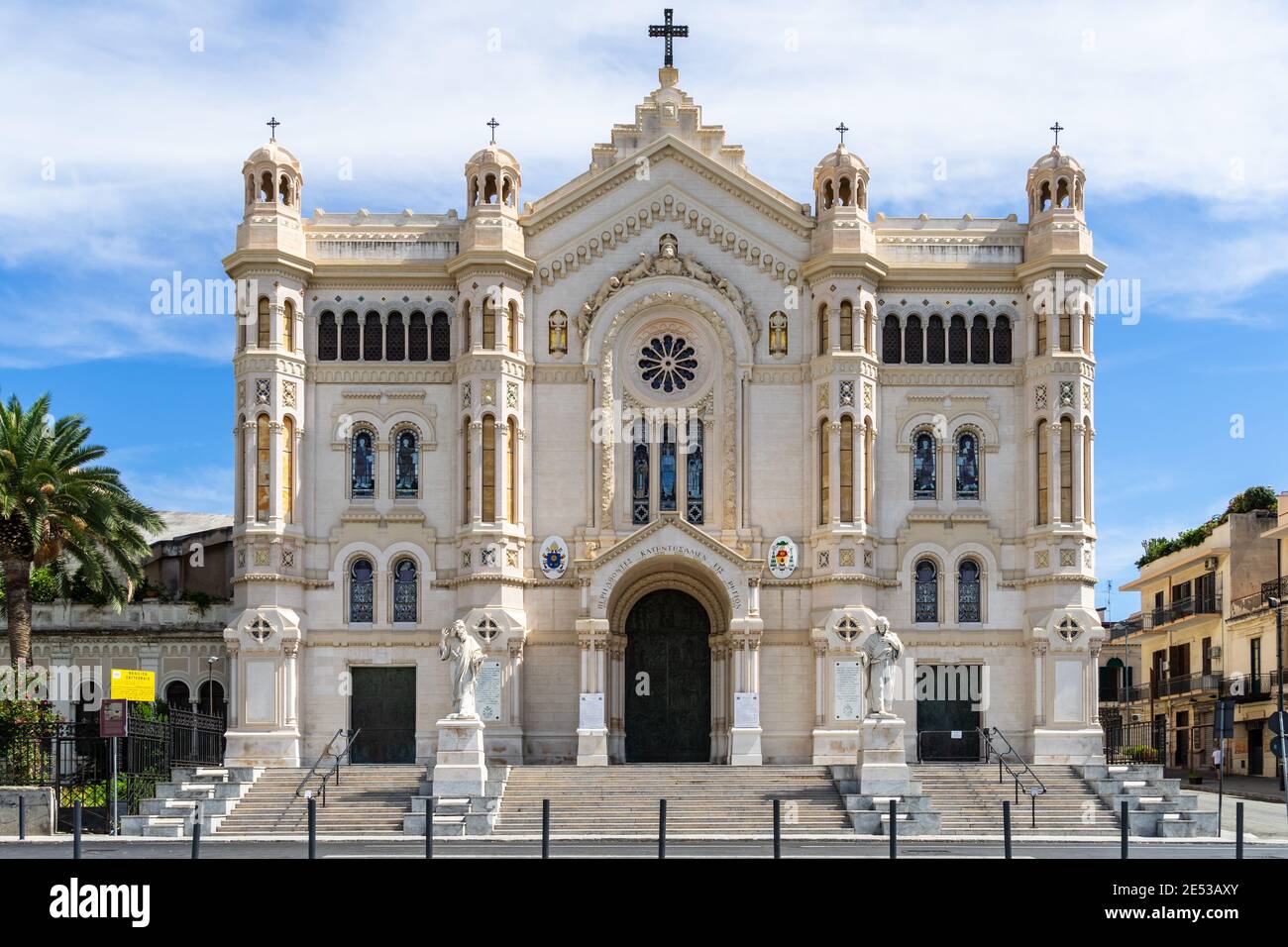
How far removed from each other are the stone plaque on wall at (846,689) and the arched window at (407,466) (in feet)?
43.3

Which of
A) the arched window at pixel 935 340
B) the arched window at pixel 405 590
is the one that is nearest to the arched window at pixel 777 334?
the arched window at pixel 935 340

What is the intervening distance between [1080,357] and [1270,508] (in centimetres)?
2593

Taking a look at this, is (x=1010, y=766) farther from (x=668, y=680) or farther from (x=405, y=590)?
(x=405, y=590)

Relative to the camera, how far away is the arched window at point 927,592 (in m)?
54.9

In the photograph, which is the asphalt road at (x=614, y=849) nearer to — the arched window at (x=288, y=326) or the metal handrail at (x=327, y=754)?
the metal handrail at (x=327, y=754)

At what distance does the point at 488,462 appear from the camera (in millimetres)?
53719

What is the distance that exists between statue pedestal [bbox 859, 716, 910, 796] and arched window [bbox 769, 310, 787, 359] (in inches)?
549

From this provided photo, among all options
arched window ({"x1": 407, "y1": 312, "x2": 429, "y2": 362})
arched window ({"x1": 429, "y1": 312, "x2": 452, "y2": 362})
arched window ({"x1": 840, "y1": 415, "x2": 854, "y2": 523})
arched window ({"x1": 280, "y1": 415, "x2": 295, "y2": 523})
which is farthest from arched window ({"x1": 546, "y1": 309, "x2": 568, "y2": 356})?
arched window ({"x1": 840, "y1": 415, "x2": 854, "y2": 523})

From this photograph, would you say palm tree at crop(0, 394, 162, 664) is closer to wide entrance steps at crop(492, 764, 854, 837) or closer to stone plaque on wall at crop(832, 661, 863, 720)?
wide entrance steps at crop(492, 764, 854, 837)

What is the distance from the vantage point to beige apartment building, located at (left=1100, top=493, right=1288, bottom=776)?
69.4 meters

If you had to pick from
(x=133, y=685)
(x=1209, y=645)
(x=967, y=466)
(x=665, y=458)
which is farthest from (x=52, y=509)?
(x=1209, y=645)

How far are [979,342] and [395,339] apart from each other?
17.2m
